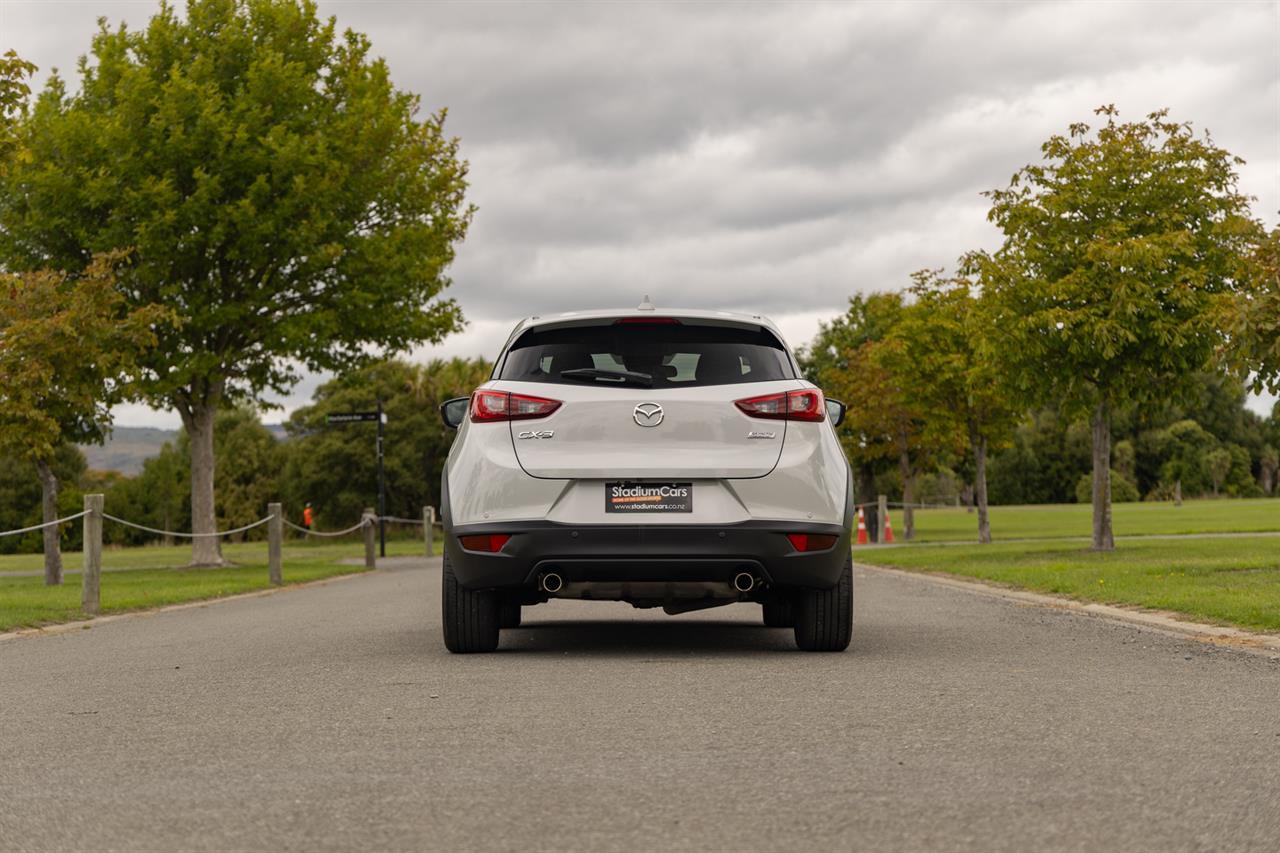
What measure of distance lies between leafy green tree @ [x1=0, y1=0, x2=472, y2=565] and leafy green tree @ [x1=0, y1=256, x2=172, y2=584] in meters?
1.84

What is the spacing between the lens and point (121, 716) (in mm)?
6508

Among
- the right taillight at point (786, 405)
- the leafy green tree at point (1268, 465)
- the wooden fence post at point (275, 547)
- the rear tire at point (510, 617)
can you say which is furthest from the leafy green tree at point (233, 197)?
the leafy green tree at point (1268, 465)

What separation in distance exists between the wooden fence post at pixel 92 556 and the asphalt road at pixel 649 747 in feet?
14.3

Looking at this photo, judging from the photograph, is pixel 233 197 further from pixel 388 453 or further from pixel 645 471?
pixel 388 453

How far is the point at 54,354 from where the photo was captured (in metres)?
23.0

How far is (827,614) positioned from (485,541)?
2023mm

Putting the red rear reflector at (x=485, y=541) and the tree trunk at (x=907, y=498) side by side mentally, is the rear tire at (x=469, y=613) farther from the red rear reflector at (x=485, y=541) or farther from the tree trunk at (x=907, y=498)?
the tree trunk at (x=907, y=498)

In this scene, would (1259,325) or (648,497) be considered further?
(1259,325)

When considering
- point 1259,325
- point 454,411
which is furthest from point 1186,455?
point 454,411

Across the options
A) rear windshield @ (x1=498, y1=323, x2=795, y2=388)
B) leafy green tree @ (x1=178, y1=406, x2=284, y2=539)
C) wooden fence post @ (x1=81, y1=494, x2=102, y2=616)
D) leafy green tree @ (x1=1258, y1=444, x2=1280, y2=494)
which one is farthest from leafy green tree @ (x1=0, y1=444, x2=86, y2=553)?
leafy green tree @ (x1=1258, y1=444, x2=1280, y2=494)

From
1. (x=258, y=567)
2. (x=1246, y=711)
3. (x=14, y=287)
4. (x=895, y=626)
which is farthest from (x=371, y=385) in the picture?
(x=1246, y=711)

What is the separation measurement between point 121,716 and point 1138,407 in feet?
67.4

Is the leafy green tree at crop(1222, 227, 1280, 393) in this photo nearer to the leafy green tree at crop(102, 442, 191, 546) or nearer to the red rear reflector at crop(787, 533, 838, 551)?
the red rear reflector at crop(787, 533, 838, 551)

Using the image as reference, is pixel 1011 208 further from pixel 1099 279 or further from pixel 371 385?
pixel 371 385
